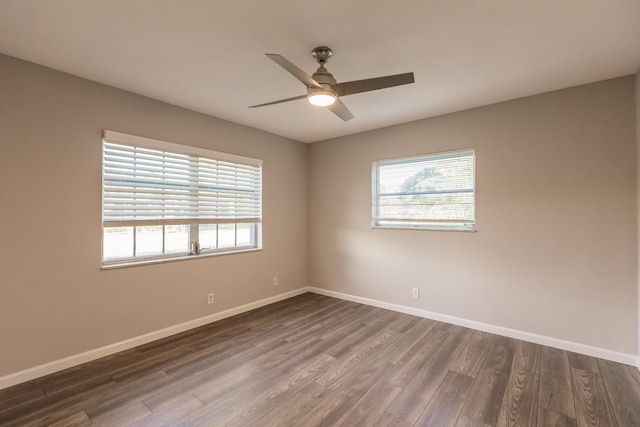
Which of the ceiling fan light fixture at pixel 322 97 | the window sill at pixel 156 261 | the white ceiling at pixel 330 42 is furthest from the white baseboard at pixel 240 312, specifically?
the ceiling fan light fixture at pixel 322 97

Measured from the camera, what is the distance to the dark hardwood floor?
76.7 inches

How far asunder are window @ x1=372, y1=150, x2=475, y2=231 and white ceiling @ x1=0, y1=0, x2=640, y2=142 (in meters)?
0.90

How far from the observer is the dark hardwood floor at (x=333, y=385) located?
1948 mm

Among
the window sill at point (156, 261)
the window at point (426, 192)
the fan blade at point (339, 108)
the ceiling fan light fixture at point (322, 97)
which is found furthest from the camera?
the window at point (426, 192)

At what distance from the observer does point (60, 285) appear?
2506mm

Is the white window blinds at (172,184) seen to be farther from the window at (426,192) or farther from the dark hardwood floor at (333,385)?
the window at (426,192)

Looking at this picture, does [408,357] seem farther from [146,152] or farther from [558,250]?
[146,152]

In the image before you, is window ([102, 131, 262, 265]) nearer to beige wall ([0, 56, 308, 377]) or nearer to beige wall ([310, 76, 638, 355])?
beige wall ([0, 56, 308, 377])

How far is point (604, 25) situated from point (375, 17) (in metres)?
1.51

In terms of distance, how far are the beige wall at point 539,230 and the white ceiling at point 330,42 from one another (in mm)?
355

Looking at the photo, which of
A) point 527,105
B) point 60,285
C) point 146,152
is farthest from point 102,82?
point 527,105

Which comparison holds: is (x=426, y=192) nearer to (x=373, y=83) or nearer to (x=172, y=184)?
(x=373, y=83)

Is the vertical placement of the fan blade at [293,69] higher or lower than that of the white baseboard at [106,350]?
higher

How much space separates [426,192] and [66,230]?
3.81 meters
